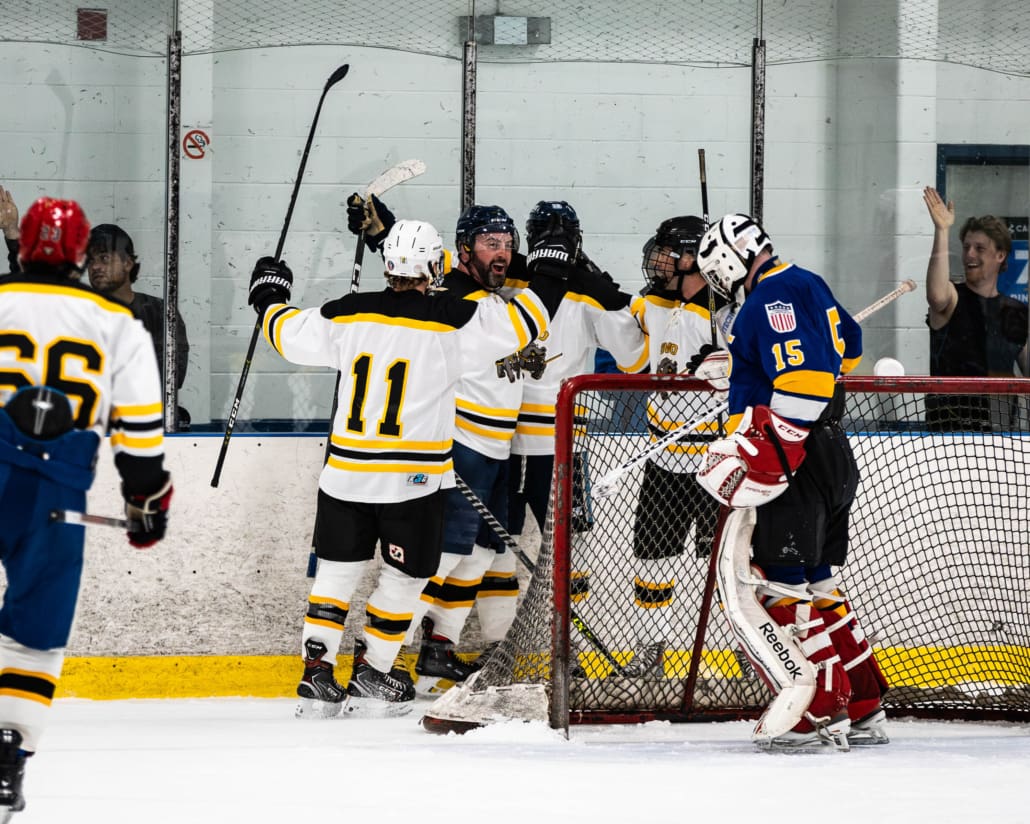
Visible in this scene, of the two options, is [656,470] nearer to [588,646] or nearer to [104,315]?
[588,646]

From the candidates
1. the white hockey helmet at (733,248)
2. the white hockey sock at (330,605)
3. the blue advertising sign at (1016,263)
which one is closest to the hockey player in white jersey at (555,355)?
the white hockey sock at (330,605)

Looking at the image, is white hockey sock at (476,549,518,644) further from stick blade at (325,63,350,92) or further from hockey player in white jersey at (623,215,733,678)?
stick blade at (325,63,350,92)

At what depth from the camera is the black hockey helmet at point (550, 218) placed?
4.48 metres

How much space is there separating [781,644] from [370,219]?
1837mm

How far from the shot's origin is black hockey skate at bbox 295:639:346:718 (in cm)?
412

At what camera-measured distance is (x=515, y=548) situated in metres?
4.38

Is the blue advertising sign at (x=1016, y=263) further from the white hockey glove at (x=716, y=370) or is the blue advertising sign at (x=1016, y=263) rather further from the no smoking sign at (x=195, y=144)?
the no smoking sign at (x=195, y=144)

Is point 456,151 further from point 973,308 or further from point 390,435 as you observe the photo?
point 973,308

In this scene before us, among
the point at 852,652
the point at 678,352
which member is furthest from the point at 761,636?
the point at 678,352

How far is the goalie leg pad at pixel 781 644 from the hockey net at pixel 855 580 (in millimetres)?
404

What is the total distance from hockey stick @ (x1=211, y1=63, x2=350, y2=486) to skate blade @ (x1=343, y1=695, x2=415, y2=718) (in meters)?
0.84

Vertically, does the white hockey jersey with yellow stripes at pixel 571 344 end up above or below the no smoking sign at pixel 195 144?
below

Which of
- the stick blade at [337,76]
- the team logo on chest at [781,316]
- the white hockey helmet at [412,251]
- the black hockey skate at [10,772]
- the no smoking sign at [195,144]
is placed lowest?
the black hockey skate at [10,772]

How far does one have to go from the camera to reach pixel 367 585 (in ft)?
15.3
